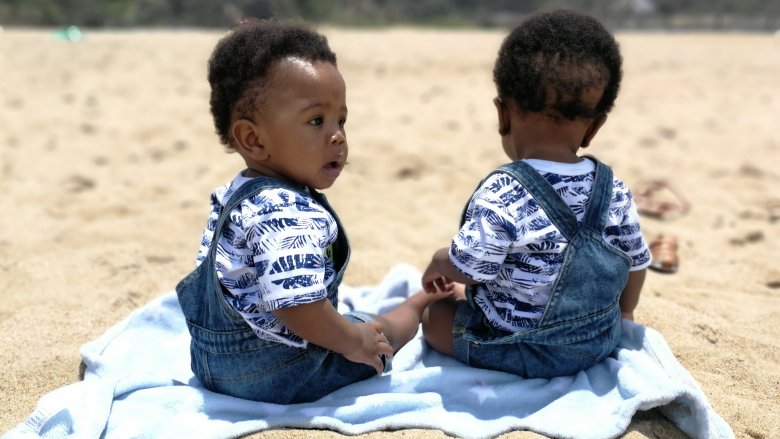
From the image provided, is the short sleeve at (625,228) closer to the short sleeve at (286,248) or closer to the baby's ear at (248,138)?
the short sleeve at (286,248)

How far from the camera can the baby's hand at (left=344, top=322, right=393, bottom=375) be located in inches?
85.0

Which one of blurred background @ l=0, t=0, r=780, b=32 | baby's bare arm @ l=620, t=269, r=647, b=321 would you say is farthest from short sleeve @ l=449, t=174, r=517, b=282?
blurred background @ l=0, t=0, r=780, b=32

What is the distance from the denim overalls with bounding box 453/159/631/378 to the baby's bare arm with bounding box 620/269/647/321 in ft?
0.60

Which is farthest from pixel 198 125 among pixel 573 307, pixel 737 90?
pixel 737 90

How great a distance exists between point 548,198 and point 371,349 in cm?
71

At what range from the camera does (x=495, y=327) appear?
2.33 m

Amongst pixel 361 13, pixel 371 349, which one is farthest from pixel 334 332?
pixel 361 13

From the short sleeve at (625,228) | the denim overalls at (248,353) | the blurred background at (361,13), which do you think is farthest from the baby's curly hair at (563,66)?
the blurred background at (361,13)

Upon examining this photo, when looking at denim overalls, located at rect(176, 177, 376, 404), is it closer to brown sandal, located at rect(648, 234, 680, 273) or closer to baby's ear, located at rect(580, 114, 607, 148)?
baby's ear, located at rect(580, 114, 607, 148)

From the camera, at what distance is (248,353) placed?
7.07 feet

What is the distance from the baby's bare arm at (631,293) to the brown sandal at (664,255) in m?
0.86

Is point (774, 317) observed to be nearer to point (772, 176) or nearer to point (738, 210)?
point (738, 210)

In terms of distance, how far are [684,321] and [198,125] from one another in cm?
473

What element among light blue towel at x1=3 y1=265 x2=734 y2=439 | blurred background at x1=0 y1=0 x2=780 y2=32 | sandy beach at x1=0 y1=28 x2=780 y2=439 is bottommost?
blurred background at x1=0 y1=0 x2=780 y2=32
